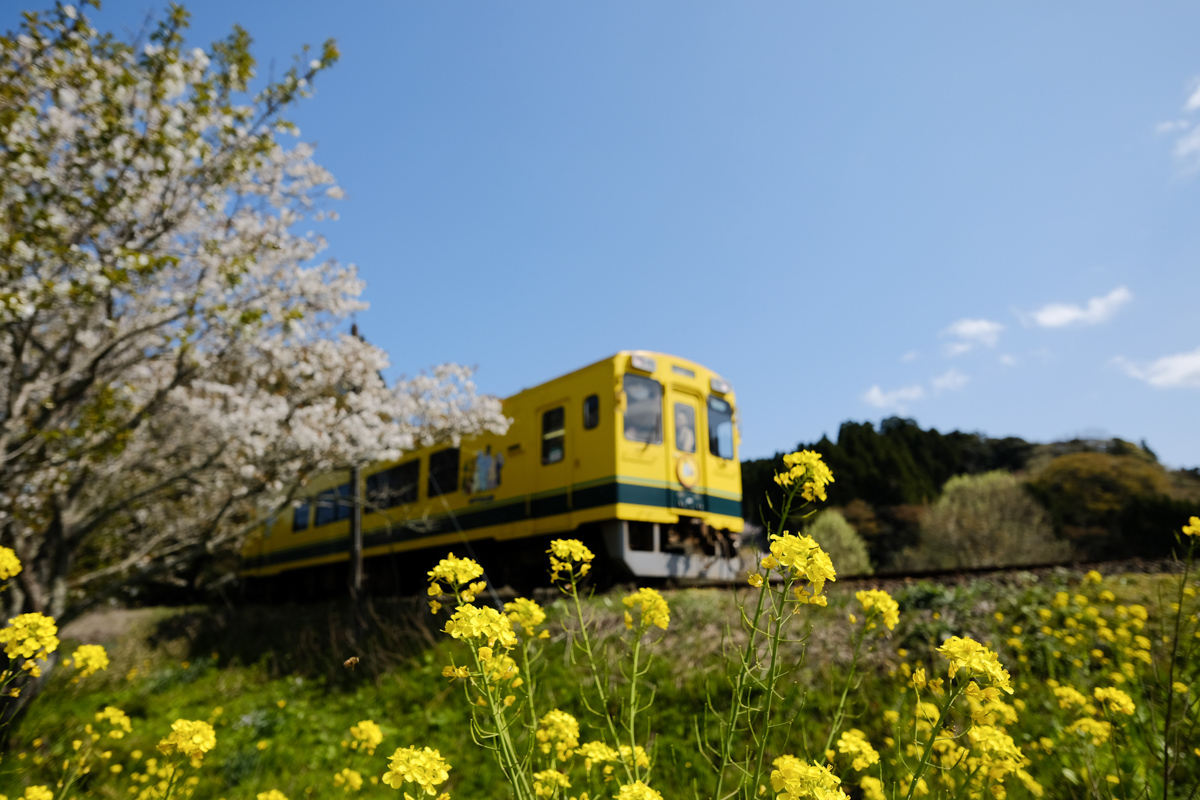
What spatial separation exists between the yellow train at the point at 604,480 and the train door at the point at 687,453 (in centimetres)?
1

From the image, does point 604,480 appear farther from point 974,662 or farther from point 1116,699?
point 974,662

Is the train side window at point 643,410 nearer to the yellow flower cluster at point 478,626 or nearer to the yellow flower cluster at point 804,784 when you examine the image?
the yellow flower cluster at point 478,626

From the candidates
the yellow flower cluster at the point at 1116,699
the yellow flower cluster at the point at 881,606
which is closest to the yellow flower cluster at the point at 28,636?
the yellow flower cluster at the point at 881,606

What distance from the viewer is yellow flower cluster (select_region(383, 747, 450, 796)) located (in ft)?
5.07

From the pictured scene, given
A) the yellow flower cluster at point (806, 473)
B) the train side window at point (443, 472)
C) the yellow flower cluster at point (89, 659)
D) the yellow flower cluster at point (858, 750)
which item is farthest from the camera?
the train side window at point (443, 472)

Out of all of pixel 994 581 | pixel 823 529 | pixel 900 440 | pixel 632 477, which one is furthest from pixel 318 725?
pixel 900 440

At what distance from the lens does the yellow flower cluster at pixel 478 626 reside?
1646mm

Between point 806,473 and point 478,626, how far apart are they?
977 mm

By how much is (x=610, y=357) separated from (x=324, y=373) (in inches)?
151

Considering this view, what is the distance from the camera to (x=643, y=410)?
831cm

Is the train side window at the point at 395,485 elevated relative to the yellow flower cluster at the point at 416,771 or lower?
elevated

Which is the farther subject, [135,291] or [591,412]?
[591,412]

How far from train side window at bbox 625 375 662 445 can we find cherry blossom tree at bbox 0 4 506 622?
320cm

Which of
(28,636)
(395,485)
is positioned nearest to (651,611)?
(28,636)
